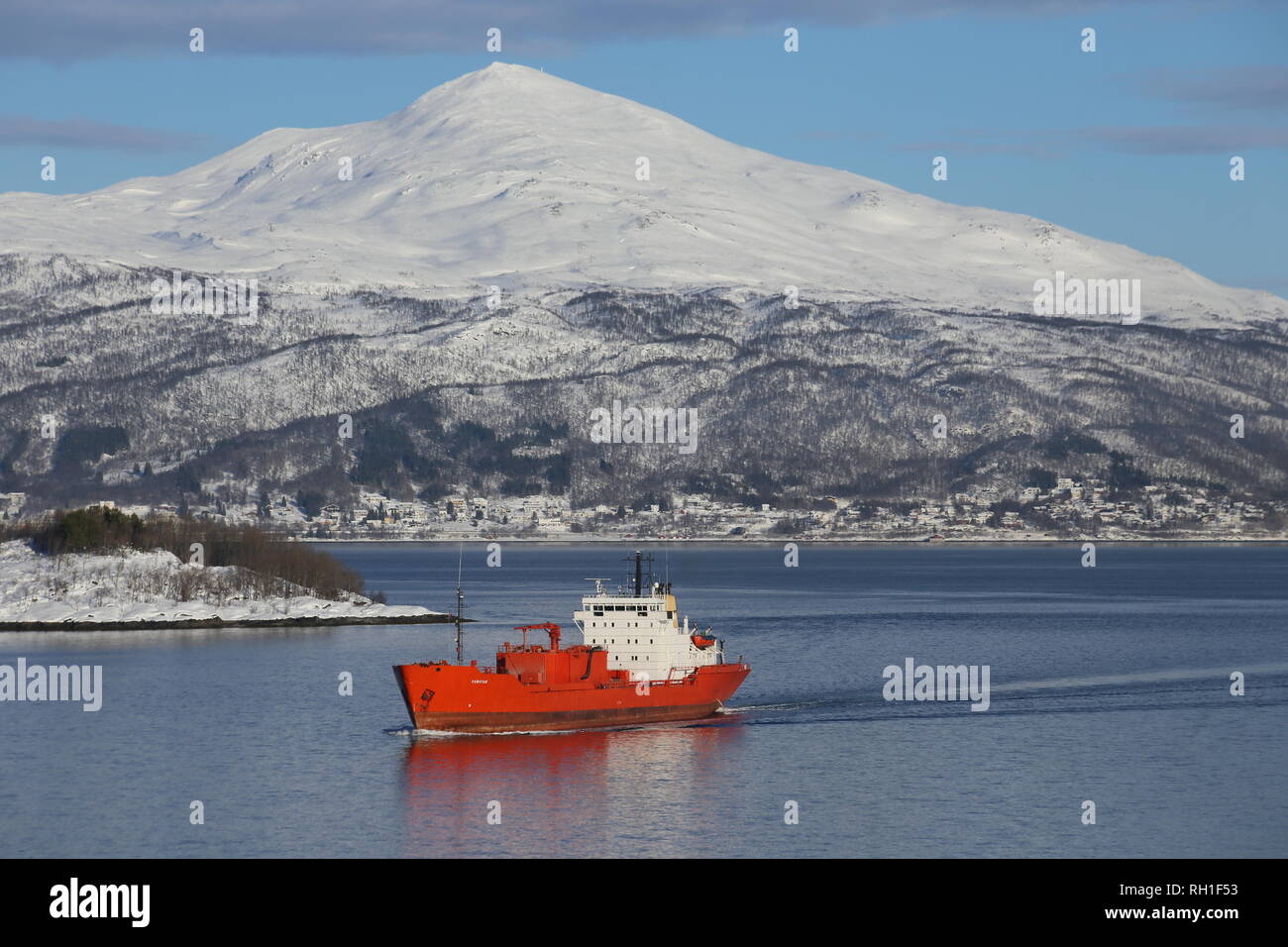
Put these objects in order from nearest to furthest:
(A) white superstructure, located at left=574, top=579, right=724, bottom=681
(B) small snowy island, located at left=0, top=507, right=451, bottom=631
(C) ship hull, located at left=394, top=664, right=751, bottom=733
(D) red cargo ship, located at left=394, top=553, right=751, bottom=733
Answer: (C) ship hull, located at left=394, top=664, right=751, bottom=733 < (D) red cargo ship, located at left=394, top=553, right=751, bottom=733 < (A) white superstructure, located at left=574, top=579, right=724, bottom=681 < (B) small snowy island, located at left=0, top=507, right=451, bottom=631

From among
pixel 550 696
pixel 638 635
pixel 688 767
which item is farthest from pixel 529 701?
pixel 688 767

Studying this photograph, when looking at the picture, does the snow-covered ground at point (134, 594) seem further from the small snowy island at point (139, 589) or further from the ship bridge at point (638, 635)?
the ship bridge at point (638, 635)

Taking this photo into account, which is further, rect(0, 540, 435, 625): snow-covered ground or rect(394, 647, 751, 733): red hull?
rect(0, 540, 435, 625): snow-covered ground

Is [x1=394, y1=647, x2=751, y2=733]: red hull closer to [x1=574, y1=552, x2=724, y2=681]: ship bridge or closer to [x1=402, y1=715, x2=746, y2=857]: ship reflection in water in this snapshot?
[x1=402, y1=715, x2=746, y2=857]: ship reflection in water

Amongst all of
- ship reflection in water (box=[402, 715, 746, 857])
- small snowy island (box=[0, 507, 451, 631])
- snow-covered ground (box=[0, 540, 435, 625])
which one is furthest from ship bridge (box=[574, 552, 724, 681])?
snow-covered ground (box=[0, 540, 435, 625])

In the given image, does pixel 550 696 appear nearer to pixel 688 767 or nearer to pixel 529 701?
pixel 529 701
